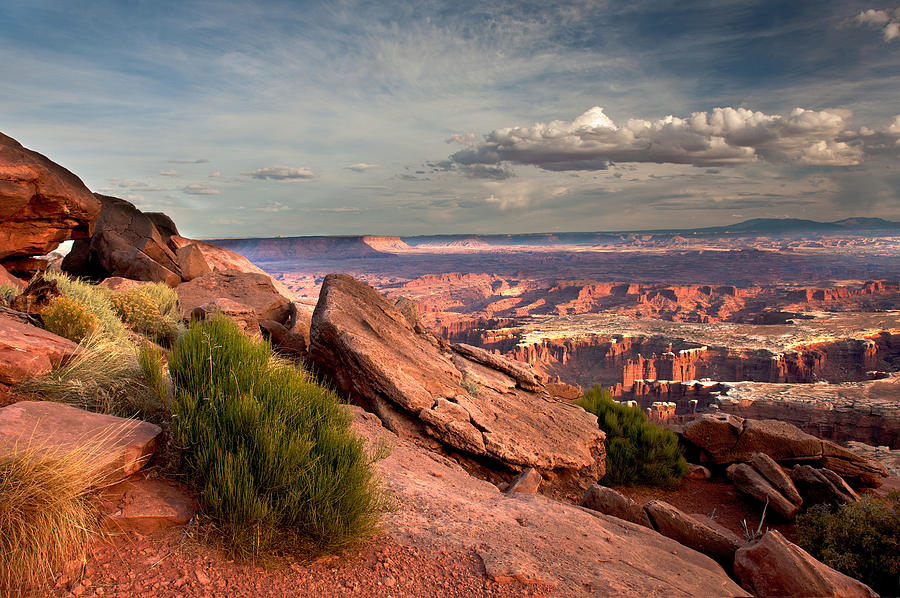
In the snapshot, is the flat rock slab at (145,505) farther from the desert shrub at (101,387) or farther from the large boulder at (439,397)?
the large boulder at (439,397)

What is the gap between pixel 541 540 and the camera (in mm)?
5195

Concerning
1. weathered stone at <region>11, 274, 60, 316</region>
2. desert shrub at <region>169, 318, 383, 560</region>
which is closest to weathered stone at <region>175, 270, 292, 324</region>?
weathered stone at <region>11, 274, 60, 316</region>

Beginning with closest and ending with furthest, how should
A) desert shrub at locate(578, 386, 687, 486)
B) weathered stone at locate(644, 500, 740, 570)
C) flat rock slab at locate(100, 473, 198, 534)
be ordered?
flat rock slab at locate(100, 473, 198, 534) < weathered stone at locate(644, 500, 740, 570) < desert shrub at locate(578, 386, 687, 486)

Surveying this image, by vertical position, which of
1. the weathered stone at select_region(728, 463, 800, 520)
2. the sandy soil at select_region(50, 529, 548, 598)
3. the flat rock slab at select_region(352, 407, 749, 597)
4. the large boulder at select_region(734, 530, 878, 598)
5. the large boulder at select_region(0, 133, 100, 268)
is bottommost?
the weathered stone at select_region(728, 463, 800, 520)

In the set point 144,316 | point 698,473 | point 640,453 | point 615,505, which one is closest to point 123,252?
point 144,316

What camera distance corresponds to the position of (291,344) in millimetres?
12570

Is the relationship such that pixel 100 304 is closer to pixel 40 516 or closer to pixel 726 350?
pixel 40 516

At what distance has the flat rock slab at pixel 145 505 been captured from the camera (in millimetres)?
3643

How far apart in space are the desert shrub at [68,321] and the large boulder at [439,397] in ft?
12.5

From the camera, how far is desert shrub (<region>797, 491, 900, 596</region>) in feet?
25.5

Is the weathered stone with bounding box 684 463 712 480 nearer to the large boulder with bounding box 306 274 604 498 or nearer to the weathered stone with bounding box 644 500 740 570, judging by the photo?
the large boulder with bounding box 306 274 604 498

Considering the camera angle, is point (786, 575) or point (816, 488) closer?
point (786, 575)

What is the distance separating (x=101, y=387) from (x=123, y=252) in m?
13.2

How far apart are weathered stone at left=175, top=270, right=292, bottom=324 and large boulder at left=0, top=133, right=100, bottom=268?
360 cm
